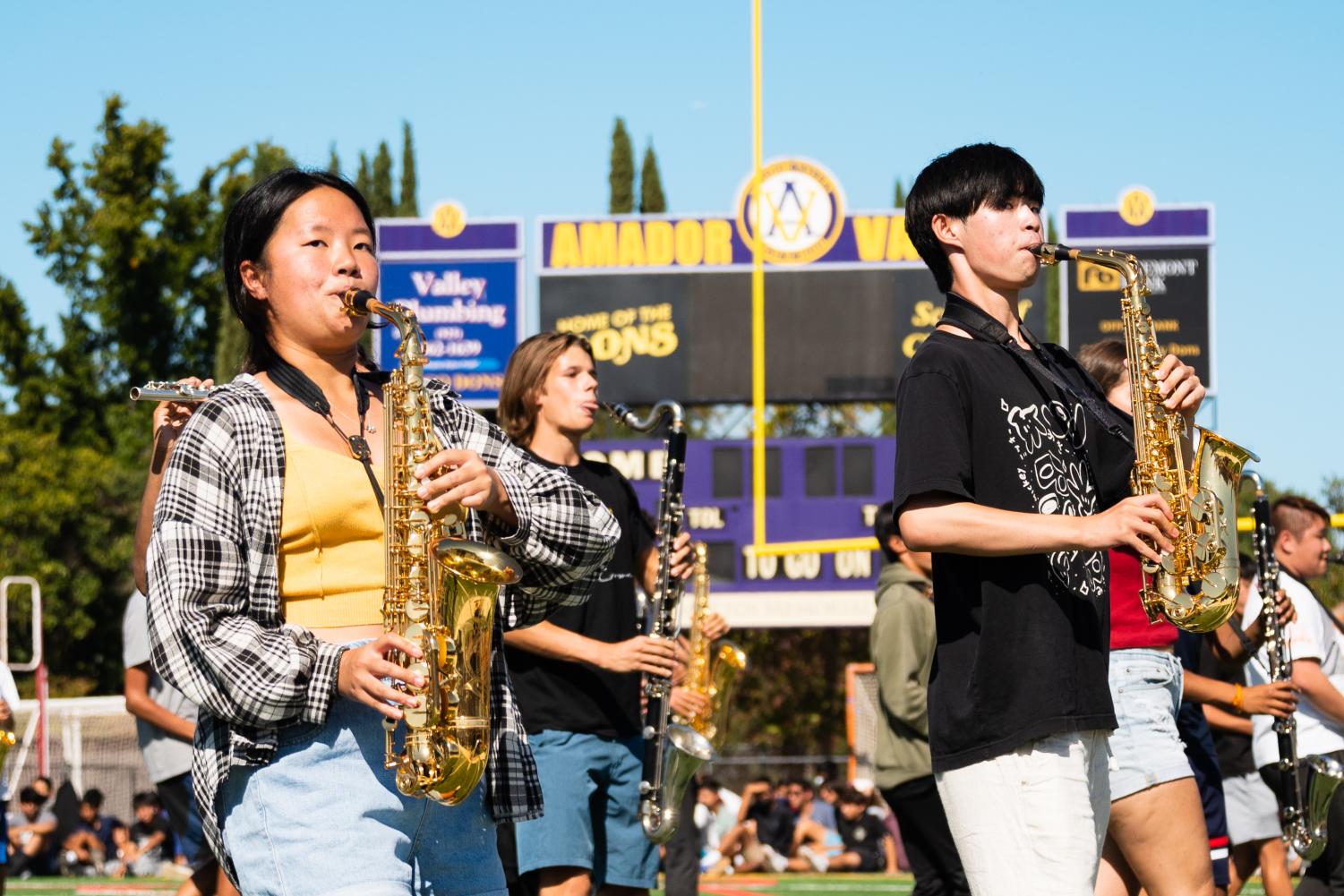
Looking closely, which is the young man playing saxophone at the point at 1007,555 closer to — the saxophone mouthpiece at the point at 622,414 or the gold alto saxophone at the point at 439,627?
the gold alto saxophone at the point at 439,627

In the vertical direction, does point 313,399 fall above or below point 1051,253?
below

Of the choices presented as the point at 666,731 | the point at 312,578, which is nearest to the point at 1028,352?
the point at 312,578

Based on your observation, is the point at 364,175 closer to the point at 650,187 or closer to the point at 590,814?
the point at 650,187

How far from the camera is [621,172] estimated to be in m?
46.7

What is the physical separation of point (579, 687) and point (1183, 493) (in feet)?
8.76

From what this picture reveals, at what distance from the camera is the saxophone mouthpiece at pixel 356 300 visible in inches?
136

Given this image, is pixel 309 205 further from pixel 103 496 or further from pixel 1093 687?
pixel 103 496

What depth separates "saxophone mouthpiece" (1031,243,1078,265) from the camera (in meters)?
3.92

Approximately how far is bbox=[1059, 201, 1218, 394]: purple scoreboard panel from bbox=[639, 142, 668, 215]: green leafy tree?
1028 inches

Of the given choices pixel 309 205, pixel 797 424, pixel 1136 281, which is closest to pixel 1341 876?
pixel 1136 281

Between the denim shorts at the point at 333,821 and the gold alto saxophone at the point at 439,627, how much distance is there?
0.22 feet

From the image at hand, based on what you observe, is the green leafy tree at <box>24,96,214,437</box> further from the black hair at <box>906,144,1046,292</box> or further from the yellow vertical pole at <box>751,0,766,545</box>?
the black hair at <box>906,144,1046,292</box>

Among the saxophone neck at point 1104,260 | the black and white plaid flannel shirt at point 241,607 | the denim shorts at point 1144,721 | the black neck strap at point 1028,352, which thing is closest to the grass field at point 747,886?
the denim shorts at point 1144,721

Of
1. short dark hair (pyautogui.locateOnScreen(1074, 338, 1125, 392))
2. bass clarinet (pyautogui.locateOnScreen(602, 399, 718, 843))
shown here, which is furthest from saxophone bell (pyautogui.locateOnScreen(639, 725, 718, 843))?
short dark hair (pyautogui.locateOnScreen(1074, 338, 1125, 392))
